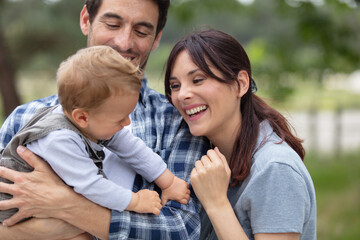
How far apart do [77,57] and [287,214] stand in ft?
3.36

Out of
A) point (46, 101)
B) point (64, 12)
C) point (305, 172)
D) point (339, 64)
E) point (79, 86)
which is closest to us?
point (79, 86)

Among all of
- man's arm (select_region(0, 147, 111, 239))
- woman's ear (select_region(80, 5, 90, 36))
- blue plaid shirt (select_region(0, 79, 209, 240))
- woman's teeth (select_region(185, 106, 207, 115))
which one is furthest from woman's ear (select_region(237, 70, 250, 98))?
woman's ear (select_region(80, 5, 90, 36))

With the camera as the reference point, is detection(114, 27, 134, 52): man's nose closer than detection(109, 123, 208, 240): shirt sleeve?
No

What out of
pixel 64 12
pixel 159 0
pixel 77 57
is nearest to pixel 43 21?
pixel 64 12

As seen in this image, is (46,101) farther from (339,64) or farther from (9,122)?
(339,64)

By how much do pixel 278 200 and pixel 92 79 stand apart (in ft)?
2.82

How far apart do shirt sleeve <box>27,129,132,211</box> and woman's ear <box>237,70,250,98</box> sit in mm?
740

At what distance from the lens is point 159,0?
2516 mm

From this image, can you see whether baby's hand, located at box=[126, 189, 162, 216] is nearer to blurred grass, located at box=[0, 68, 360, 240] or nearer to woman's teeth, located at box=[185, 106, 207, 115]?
woman's teeth, located at box=[185, 106, 207, 115]

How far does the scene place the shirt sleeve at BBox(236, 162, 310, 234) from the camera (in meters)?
1.84

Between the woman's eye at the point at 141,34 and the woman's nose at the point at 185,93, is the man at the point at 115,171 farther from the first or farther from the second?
the woman's nose at the point at 185,93

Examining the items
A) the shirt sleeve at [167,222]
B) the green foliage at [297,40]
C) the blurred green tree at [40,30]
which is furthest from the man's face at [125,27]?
the blurred green tree at [40,30]

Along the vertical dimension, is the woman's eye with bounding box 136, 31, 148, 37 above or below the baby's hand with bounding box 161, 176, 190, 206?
above

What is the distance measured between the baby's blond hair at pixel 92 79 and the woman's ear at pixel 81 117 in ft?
0.07
